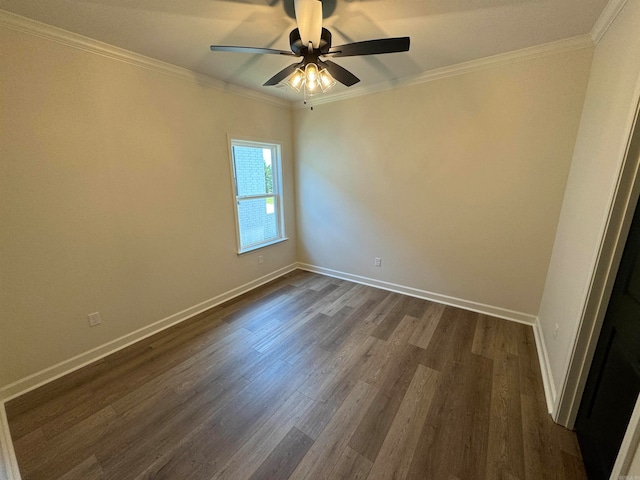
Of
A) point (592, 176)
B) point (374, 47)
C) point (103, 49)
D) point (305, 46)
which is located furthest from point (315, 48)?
point (592, 176)

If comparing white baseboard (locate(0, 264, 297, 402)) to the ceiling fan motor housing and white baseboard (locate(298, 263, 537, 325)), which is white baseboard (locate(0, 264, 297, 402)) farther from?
the ceiling fan motor housing

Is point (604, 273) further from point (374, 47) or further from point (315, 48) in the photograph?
point (315, 48)

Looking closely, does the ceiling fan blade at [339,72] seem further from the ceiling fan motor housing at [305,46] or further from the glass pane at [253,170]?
the glass pane at [253,170]

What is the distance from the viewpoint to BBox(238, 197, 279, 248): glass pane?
11.3 feet

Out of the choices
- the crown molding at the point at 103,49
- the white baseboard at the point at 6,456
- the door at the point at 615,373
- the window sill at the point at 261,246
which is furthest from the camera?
the window sill at the point at 261,246

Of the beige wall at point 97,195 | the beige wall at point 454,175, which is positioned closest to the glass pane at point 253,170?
the beige wall at point 97,195

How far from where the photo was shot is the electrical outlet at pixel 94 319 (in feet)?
7.06

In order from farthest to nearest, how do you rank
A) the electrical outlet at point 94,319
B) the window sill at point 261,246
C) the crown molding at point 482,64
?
the window sill at point 261,246 → the electrical outlet at point 94,319 → the crown molding at point 482,64

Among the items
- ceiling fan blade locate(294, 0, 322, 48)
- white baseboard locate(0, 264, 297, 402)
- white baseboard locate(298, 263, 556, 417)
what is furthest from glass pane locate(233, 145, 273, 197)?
ceiling fan blade locate(294, 0, 322, 48)

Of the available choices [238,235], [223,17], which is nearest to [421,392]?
[238,235]

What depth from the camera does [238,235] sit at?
327 centimetres

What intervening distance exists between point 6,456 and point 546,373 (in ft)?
11.5

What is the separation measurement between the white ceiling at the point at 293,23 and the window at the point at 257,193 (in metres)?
1.17

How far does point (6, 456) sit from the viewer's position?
1407mm
